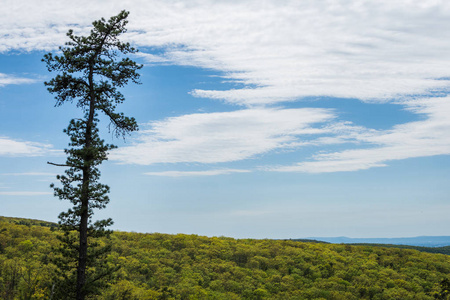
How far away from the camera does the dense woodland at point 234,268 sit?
51.9m

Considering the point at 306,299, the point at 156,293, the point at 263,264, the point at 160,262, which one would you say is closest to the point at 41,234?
the point at 160,262

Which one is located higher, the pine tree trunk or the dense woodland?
the pine tree trunk

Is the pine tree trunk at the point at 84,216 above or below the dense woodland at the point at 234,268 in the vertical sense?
above

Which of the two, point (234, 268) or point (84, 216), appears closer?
point (84, 216)

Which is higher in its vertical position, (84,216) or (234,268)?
(84,216)

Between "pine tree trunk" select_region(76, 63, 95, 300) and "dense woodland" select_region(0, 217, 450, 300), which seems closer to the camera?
"pine tree trunk" select_region(76, 63, 95, 300)

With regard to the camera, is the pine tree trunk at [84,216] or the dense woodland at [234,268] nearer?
the pine tree trunk at [84,216]

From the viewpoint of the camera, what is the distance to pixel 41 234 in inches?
2586

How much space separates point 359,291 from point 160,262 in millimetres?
33175

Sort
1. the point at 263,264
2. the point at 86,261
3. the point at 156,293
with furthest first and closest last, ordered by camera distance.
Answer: the point at 263,264
the point at 156,293
the point at 86,261

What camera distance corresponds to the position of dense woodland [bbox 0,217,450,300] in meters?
51.9

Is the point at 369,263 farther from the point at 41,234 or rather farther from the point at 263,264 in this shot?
the point at 41,234

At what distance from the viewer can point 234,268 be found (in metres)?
64.2

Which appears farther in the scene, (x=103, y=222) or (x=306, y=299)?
(x=306, y=299)
